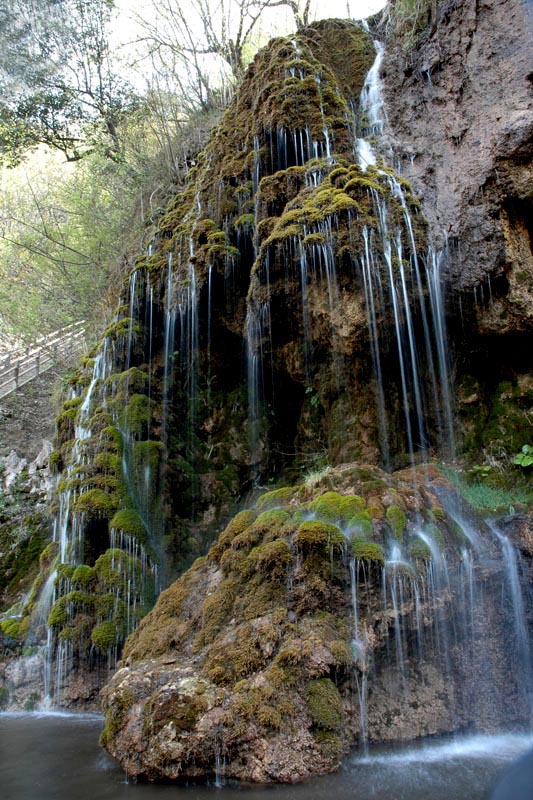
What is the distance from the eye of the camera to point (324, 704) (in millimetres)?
4629

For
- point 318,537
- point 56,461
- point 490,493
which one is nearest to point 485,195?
point 490,493

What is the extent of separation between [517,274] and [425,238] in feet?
4.88

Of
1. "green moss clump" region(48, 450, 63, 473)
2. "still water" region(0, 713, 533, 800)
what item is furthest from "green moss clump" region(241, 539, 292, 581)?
"green moss clump" region(48, 450, 63, 473)

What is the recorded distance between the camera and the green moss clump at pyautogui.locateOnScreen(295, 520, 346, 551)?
18.1 ft

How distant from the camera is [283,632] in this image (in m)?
5.14

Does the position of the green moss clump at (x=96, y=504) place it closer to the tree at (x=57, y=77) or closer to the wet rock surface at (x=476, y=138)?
the wet rock surface at (x=476, y=138)

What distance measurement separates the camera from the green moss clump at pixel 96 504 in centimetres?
898

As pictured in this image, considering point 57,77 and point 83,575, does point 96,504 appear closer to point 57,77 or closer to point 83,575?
point 83,575

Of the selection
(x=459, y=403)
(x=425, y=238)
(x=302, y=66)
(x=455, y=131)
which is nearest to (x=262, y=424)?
(x=459, y=403)

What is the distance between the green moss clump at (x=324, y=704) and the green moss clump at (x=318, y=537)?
1.21m

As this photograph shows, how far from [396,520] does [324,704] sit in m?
1.98

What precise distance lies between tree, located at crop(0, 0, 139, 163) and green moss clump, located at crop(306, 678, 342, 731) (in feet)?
60.4

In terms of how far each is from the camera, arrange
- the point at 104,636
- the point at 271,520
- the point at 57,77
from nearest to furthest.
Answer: the point at 271,520 < the point at 104,636 < the point at 57,77

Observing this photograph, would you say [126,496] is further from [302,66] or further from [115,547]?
[302,66]
